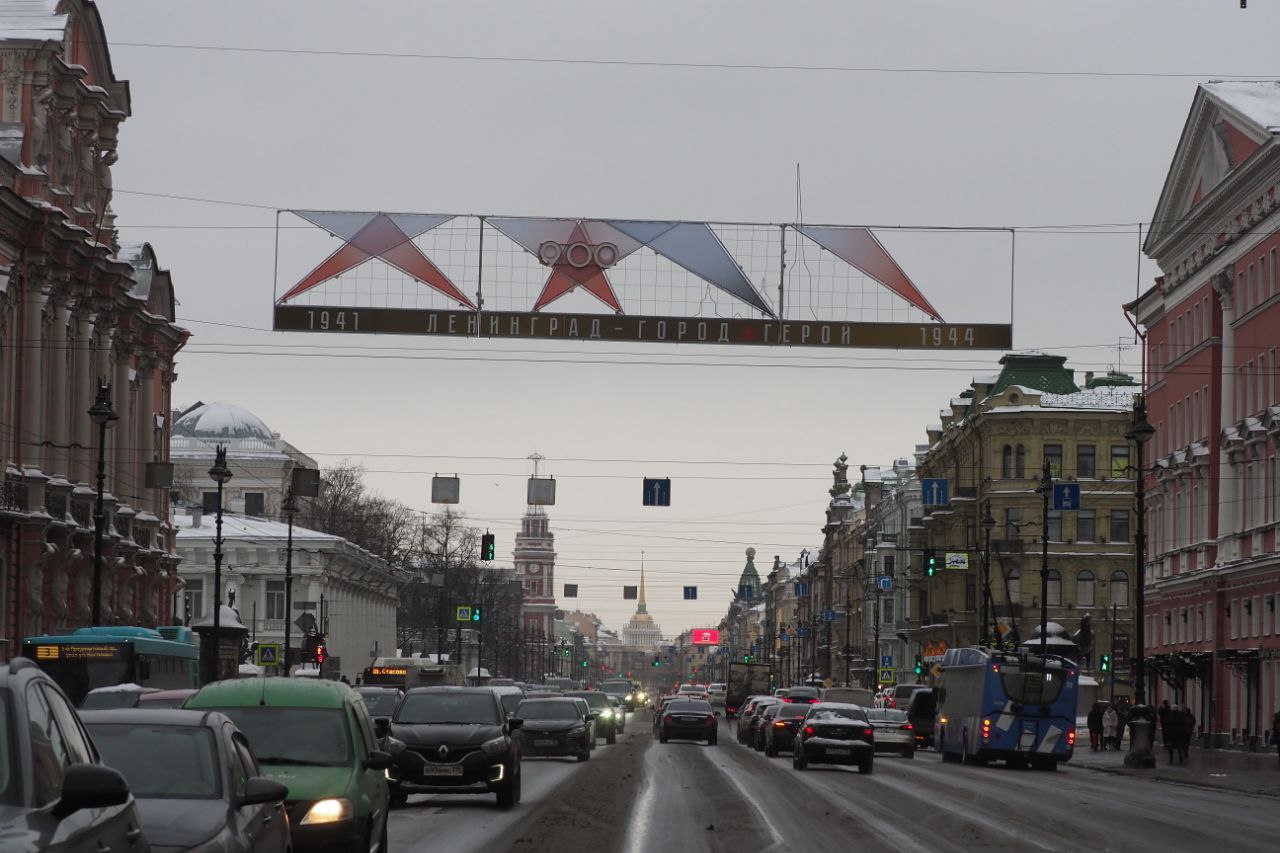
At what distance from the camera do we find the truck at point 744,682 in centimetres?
12450

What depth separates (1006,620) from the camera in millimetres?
100000

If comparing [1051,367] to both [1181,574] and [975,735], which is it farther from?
[975,735]

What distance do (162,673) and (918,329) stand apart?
19.9 metres

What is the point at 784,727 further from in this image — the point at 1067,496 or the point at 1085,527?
the point at 1085,527

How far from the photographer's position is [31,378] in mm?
55906

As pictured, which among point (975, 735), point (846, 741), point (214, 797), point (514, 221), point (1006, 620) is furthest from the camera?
point (1006, 620)

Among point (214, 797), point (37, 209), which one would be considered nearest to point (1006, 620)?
point (37, 209)

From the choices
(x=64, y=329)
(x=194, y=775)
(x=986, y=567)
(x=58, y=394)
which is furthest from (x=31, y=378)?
(x=194, y=775)

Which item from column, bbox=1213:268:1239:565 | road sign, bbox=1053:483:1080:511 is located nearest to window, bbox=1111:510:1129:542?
road sign, bbox=1053:483:1080:511

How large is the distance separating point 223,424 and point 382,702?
116010 mm

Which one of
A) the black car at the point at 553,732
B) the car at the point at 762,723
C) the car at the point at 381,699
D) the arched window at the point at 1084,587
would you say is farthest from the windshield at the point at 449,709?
the arched window at the point at 1084,587

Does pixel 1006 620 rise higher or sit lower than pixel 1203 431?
lower

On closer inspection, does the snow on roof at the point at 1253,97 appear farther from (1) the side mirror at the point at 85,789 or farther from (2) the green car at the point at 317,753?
(1) the side mirror at the point at 85,789

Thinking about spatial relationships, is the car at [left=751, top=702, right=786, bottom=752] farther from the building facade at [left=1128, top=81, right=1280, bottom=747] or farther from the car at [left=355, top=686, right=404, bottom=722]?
the building facade at [left=1128, top=81, right=1280, bottom=747]
